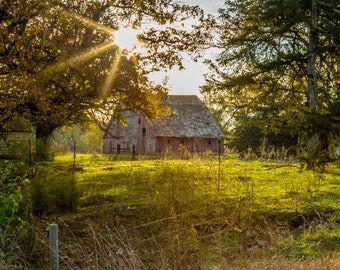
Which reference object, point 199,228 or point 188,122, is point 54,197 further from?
point 188,122

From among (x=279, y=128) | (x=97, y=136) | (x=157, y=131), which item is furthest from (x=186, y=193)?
(x=97, y=136)

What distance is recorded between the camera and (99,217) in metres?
8.34

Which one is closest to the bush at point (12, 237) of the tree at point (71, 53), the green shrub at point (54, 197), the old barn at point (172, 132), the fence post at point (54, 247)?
the fence post at point (54, 247)

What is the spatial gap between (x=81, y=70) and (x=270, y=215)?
18.5 ft

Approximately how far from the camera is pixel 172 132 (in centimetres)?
4481

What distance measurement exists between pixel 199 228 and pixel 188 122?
38633 millimetres

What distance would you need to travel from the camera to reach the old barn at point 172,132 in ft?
147

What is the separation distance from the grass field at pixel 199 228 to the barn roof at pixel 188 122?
32727 mm

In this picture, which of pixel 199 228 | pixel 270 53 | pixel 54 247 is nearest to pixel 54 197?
pixel 199 228

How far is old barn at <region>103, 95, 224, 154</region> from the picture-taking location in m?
44.9

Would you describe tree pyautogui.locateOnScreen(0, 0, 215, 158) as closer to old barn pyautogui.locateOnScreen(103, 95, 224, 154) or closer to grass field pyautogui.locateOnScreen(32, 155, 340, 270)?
grass field pyautogui.locateOnScreen(32, 155, 340, 270)

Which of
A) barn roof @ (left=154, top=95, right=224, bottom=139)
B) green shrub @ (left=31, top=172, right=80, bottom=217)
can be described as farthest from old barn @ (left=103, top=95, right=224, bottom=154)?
green shrub @ (left=31, top=172, right=80, bottom=217)

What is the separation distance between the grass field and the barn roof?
107 ft

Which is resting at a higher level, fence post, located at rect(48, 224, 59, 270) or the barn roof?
the barn roof
